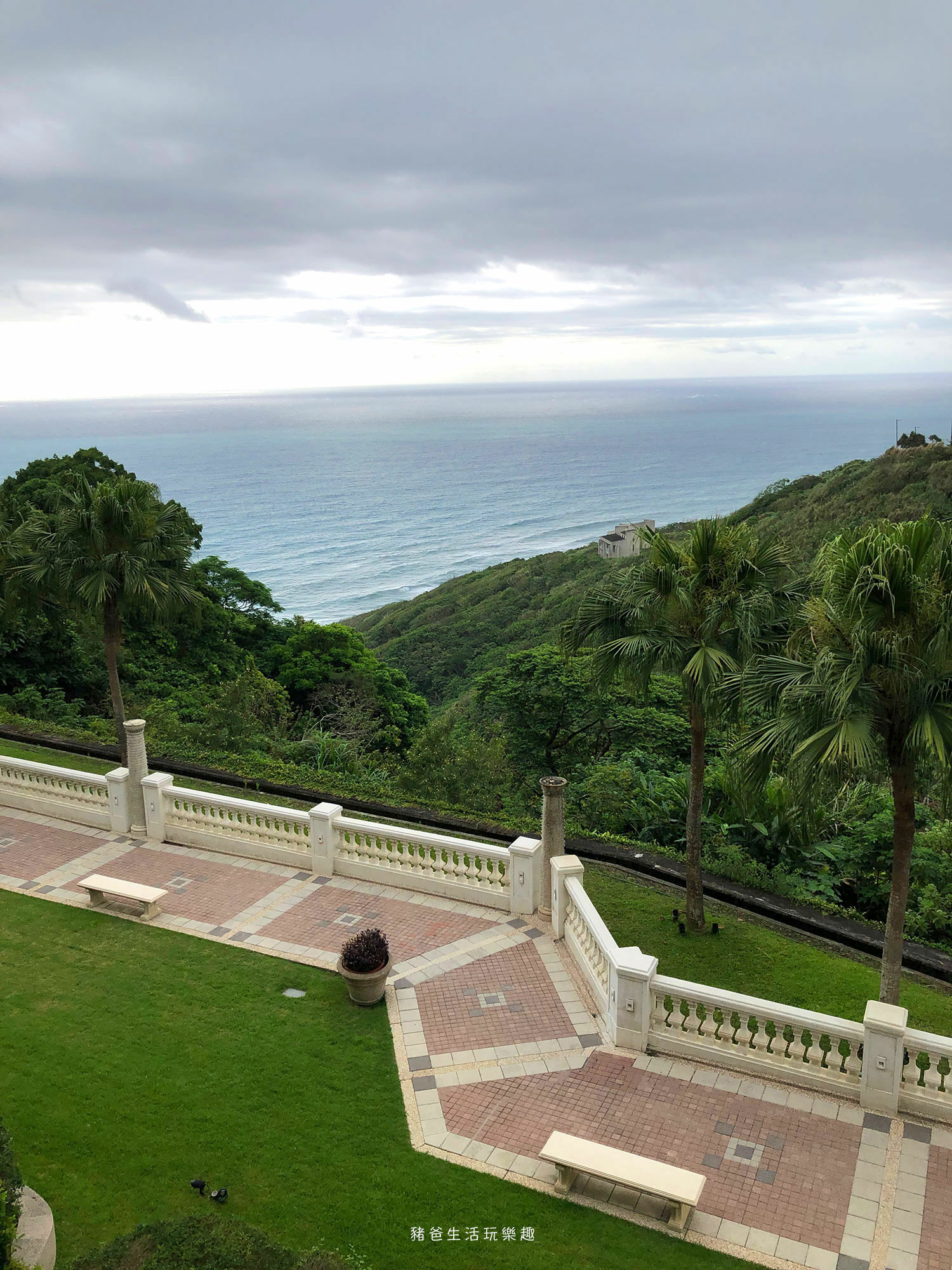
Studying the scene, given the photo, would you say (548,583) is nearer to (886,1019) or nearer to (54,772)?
(54,772)

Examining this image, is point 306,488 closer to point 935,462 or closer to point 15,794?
point 935,462

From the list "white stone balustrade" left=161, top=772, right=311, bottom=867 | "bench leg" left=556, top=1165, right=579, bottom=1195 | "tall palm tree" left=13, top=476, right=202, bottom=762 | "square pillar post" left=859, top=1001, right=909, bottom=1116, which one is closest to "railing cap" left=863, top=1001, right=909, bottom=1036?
"square pillar post" left=859, top=1001, right=909, bottom=1116

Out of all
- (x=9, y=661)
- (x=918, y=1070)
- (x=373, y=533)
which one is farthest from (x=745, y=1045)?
(x=373, y=533)

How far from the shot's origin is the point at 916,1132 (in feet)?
32.7

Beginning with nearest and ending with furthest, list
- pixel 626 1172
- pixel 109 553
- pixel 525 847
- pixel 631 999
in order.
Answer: pixel 626 1172, pixel 631 999, pixel 525 847, pixel 109 553

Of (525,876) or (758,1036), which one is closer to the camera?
(758,1036)

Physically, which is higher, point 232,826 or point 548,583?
point 232,826

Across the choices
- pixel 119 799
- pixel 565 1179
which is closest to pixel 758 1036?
pixel 565 1179

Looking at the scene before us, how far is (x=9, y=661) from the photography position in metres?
28.8

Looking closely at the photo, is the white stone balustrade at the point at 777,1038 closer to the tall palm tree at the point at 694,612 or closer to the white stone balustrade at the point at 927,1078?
the white stone balustrade at the point at 927,1078

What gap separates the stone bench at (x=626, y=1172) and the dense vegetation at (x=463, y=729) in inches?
150

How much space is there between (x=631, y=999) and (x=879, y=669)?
500cm

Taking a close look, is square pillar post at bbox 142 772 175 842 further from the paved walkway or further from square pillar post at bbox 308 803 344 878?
square pillar post at bbox 308 803 344 878

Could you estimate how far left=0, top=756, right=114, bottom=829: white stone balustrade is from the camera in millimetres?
17812
